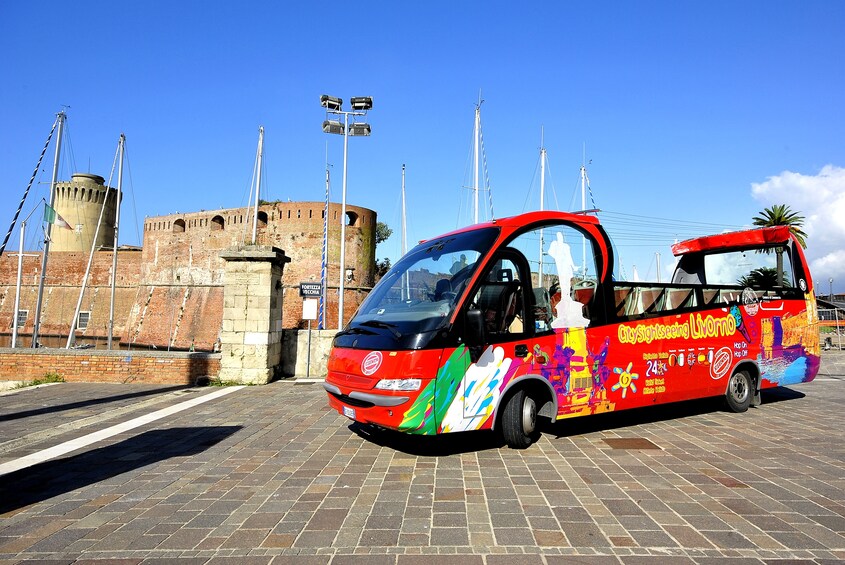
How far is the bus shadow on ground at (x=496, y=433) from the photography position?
5281 mm

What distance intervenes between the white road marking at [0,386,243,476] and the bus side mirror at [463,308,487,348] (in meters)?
4.67

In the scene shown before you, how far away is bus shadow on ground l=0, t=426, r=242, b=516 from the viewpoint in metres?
3.98

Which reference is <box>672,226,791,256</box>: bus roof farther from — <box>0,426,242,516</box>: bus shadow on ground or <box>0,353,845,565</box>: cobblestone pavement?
<box>0,426,242,516</box>: bus shadow on ground

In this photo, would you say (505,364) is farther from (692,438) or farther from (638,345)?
(692,438)

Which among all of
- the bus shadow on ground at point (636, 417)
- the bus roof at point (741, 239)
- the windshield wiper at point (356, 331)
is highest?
the bus roof at point (741, 239)

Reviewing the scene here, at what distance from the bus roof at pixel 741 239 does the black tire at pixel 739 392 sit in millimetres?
2254

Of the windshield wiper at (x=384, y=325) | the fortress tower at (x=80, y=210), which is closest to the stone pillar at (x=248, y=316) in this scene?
the windshield wiper at (x=384, y=325)

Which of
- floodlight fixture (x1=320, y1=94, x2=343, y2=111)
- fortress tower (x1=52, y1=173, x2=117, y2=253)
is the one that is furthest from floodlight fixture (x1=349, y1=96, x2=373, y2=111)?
fortress tower (x1=52, y1=173, x2=117, y2=253)

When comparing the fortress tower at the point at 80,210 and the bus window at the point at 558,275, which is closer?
the bus window at the point at 558,275

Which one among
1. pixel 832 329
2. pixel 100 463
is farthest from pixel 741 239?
pixel 832 329

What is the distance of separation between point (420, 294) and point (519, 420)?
1771mm

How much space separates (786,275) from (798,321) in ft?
2.64

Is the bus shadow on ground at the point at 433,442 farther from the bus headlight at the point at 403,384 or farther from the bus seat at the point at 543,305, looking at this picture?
the bus seat at the point at 543,305

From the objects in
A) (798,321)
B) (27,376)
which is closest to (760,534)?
(798,321)
